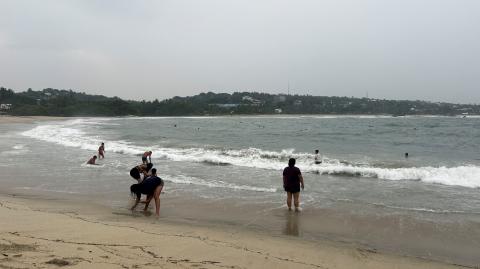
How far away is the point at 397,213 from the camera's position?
33.6 ft

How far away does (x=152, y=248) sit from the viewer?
6457mm

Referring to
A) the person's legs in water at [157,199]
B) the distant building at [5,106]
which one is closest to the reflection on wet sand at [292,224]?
the person's legs in water at [157,199]

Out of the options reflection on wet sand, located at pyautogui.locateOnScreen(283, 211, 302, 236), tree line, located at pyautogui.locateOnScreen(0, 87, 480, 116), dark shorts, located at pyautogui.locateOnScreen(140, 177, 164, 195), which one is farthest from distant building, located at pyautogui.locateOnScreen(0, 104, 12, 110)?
reflection on wet sand, located at pyautogui.locateOnScreen(283, 211, 302, 236)

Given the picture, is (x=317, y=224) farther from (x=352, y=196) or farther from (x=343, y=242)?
(x=352, y=196)

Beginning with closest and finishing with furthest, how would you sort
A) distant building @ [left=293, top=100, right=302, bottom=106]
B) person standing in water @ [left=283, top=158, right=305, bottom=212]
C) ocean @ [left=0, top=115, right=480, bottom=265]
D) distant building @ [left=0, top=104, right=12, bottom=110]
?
ocean @ [left=0, top=115, right=480, bottom=265] < person standing in water @ [left=283, top=158, right=305, bottom=212] < distant building @ [left=0, top=104, right=12, bottom=110] < distant building @ [left=293, top=100, right=302, bottom=106]

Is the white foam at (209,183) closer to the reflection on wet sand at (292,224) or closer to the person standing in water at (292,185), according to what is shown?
the person standing in water at (292,185)

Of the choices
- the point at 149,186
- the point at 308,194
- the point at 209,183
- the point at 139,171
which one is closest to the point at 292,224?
the point at 149,186

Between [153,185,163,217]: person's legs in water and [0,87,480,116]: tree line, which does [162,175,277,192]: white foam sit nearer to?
[153,185,163,217]: person's legs in water

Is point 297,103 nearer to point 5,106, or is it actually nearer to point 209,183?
point 5,106

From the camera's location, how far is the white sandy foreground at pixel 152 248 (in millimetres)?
5703

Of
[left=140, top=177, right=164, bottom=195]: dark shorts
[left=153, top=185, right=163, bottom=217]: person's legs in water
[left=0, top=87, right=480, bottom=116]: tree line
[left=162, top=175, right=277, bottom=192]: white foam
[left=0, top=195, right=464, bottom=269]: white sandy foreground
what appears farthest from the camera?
[left=0, top=87, right=480, bottom=116]: tree line

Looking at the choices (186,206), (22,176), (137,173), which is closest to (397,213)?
(186,206)

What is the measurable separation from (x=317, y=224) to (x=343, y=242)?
1352 millimetres

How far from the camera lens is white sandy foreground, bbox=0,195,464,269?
18.7ft
